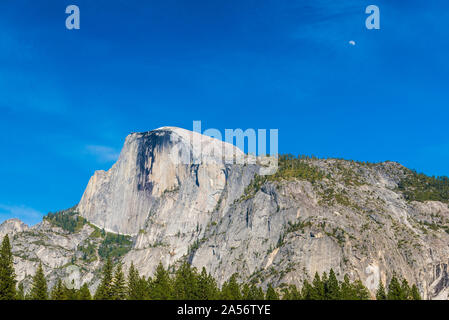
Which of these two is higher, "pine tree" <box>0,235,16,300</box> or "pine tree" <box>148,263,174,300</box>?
"pine tree" <box>0,235,16,300</box>

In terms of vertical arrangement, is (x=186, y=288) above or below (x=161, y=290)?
below

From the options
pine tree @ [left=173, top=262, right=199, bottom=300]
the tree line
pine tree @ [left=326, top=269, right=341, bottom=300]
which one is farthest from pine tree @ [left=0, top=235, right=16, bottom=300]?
pine tree @ [left=326, top=269, right=341, bottom=300]

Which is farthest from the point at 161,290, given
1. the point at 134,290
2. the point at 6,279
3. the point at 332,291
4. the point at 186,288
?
the point at 332,291

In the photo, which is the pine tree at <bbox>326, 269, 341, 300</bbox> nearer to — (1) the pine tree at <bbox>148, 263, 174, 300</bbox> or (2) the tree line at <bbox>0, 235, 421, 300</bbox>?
(2) the tree line at <bbox>0, 235, 421, 300</bbox>

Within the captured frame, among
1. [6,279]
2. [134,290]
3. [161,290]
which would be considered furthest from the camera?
[161,290]

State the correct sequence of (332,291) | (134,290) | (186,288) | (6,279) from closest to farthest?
1. (6,279)
2. (134,290)
3. (332,291)
4. (186,288)

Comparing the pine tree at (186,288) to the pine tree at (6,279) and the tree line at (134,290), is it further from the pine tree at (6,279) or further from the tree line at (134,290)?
the pine tree at (6,279)

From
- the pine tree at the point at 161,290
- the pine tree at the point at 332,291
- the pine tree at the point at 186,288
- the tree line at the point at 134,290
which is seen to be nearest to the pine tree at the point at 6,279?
the tree line at the point at 134,290

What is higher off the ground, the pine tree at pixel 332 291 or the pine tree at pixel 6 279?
the pine tree at pixel 6 279

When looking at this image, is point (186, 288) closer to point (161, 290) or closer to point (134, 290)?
point (161, 290)

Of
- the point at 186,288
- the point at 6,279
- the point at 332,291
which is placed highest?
the point at 6,279

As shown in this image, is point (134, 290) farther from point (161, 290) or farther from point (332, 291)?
point (332, 291)

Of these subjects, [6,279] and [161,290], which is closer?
[6,279]
